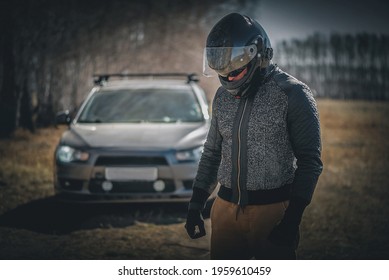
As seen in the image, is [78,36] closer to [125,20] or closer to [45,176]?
[125,20]

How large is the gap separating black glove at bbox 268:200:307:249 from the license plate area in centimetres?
391

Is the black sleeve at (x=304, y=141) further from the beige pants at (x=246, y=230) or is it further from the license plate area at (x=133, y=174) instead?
the license plate area at (x=133, y=174)

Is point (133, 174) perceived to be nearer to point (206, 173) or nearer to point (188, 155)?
point (188, 155)

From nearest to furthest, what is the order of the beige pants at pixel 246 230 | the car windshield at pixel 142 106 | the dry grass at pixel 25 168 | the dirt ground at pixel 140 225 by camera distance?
the beige pants at pixel 246 230 → the dirt ground at pixel 140 225 → the car windshield at pixel 142 106 → the dry grass at pixel 25 168

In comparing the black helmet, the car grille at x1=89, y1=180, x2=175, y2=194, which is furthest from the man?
the car grille at x1=89, y1=180, x2=175, y2=194

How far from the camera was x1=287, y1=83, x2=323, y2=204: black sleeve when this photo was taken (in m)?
2.48

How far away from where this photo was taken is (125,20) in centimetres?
2194

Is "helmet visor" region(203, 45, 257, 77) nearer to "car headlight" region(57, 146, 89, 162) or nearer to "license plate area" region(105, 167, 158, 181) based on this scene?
"license plate area" region(105, 167, 158, 181)

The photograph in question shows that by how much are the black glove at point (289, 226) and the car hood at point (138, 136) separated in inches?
159

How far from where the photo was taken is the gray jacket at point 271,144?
98.3 inches

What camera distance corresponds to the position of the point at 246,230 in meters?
2.69

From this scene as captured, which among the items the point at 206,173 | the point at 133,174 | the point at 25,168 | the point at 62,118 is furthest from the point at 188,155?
the point at 25,168

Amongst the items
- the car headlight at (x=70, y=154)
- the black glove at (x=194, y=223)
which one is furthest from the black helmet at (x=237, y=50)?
the car headlight at (x=70, y=154)
